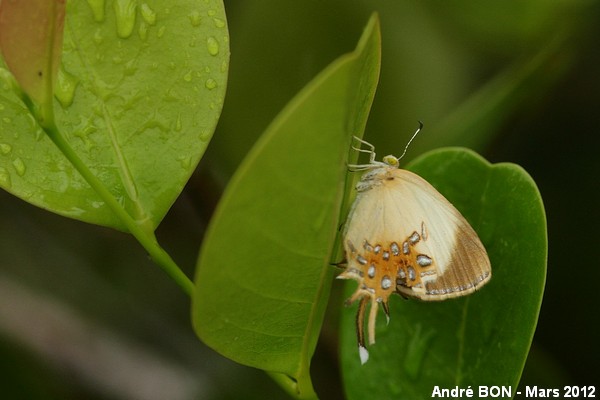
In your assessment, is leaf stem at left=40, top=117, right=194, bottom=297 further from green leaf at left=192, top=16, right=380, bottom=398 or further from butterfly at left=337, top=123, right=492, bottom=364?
butterfly at left=337, top=123, right=492, bottom=364

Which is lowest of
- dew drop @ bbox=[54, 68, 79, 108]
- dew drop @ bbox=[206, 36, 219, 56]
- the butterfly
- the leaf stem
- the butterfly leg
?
the butterfly leg

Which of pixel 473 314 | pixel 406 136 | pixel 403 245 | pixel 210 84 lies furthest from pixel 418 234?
pixel 210 84

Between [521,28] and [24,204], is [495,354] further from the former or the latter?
[24,204]

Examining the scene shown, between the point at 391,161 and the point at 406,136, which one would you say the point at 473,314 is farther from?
the point at 406,136

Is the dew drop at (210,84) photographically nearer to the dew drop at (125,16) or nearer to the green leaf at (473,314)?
the dew drop at (125,16)

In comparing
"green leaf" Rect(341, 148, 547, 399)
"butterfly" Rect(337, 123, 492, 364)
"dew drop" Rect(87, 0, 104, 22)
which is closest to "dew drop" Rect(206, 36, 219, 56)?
"dew drop" Rect(87, 0, 104, 22)

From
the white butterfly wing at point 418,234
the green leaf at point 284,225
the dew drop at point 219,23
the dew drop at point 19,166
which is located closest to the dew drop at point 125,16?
the dew drop at point 219,23

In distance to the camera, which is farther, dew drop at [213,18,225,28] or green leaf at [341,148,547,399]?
green leaf at [341,148,547,399]

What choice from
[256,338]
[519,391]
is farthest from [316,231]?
[519,391]
